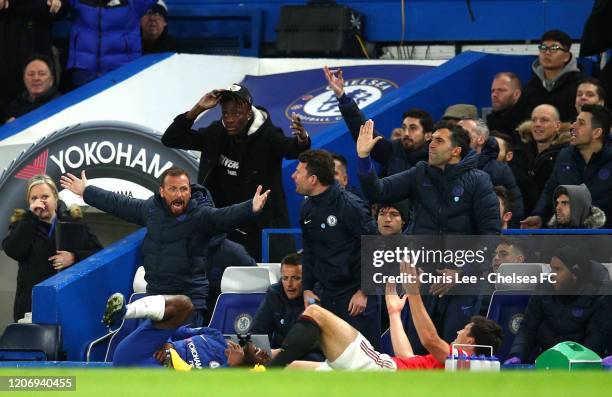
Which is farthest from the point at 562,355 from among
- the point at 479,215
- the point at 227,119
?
the point at 227,119

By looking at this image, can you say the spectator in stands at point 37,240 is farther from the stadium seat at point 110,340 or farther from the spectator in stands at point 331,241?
the spectator in stands at point 331,241

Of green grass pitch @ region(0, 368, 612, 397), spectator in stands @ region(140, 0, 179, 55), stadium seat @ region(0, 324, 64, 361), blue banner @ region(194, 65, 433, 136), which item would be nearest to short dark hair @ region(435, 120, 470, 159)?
green grass pitch @ region(0, 368, 612, 397)

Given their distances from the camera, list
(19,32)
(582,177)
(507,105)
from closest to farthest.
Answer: (582,177)
(507,105)
(19,32)

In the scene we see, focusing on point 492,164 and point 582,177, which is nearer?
point 582,177

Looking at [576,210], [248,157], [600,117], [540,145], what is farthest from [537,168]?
[248,157]

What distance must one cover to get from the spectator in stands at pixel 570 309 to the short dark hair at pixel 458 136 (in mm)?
1002

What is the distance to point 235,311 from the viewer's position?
11.6m

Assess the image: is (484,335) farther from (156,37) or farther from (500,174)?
(156,37)

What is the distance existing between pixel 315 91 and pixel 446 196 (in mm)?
5845

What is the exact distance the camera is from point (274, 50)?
17.5m

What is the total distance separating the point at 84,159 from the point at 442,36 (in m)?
4.86

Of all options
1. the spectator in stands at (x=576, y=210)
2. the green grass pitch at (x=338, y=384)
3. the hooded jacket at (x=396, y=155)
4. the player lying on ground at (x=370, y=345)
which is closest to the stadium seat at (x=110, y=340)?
the hooded jacket at (x=396, y=155)

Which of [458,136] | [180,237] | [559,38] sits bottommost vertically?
[180,237]

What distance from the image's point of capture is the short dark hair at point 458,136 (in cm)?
1076
